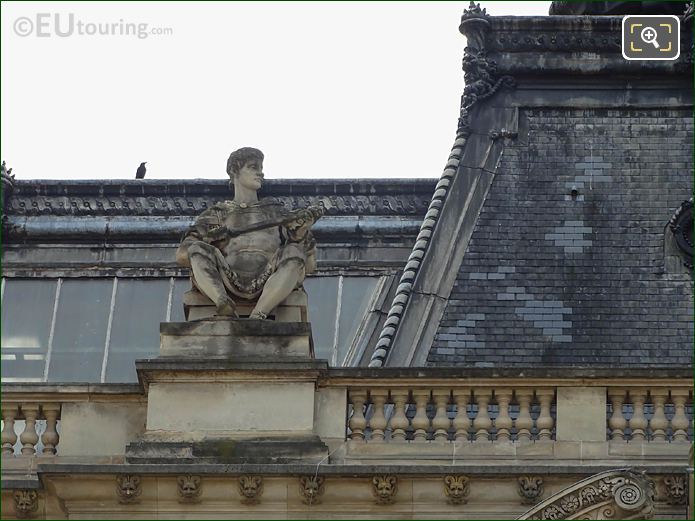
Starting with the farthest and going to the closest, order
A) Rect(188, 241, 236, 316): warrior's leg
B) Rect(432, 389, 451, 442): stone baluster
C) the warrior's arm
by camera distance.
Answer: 1. the warrior's arm
2. Rect(188, 241, 236, 316): warrior's leg
3. Rect(432, 389, 451, 442): stone baluster

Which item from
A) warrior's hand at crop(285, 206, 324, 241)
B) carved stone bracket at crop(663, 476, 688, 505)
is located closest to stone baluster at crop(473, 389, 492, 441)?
carved stone bracket at crop(663, 476, 688, 505)

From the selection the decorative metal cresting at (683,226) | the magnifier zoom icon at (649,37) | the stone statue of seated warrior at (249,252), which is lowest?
the stone statue of seated warrior at (249,252)

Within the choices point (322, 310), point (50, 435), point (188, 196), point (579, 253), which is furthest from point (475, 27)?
point (50, 435)

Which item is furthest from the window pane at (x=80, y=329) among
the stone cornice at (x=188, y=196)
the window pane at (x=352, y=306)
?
the window pane at (x=352, y=306)

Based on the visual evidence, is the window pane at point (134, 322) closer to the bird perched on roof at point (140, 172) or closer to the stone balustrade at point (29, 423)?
the bird perched on roof at point (140, 172)

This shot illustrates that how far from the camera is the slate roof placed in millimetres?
33656

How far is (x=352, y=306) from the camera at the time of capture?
127 ft

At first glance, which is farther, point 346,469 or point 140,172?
point 140,172

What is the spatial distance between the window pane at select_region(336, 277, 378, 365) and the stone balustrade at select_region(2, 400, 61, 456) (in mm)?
7831

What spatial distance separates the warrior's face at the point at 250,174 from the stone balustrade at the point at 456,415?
2509mm

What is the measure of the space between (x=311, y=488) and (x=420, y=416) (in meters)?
1.36

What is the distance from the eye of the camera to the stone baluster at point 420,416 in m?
30.0

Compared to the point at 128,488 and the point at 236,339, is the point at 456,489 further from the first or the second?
the point at 128,488

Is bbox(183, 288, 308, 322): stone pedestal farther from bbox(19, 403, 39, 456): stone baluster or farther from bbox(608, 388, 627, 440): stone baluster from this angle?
bbox(608, 388, 627, 440): stone baluster
